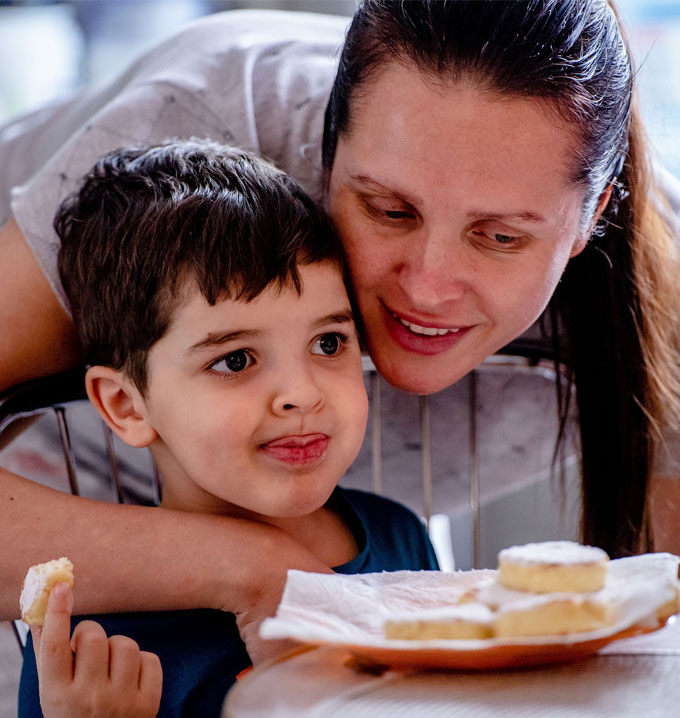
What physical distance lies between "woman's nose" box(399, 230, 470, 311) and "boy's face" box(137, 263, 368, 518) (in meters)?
0.11

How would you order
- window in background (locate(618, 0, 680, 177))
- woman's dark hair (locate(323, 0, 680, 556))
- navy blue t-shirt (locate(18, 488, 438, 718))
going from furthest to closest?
window in background (locate(618, 0, 680, 177)) < woman's dark hair (locate(323, 0, 680, 556)) < navy blue t-shirt (locate(18, 488, 438, 718))

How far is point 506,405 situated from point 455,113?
1.95 feet

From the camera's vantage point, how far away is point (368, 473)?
150 cm

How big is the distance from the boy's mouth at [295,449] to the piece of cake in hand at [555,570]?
1.11ft

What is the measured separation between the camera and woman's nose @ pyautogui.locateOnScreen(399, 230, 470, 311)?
37.0 inches

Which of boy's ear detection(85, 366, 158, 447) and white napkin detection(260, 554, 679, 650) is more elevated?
white napkin detection(260, 554, 679, 650)

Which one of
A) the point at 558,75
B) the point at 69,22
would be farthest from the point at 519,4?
the point at 69,22

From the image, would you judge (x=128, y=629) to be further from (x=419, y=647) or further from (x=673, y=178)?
(x=673, y=178)

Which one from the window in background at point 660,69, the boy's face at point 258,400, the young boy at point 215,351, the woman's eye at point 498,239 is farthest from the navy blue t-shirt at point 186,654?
the window in background at point 660,69

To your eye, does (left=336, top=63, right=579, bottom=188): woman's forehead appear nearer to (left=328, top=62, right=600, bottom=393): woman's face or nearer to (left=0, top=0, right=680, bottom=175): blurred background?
(left=328, top=62, right=600, bottom=393): woman's face

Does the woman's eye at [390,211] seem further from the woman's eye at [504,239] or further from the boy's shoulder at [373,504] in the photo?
the boy's shoulder at [373,504]

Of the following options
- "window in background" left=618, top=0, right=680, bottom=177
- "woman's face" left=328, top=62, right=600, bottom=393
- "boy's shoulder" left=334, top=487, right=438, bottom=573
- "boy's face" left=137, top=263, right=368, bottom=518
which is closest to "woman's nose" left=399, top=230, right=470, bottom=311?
"woman's face" left=328, top=62, right=600, bottom=393

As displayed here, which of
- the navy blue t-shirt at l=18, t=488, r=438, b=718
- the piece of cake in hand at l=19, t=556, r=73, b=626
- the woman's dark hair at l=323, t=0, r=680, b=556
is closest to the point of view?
the piece of cake in hand at l=19, t=556, r=73, b=626

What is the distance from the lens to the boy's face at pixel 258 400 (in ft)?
2.74
